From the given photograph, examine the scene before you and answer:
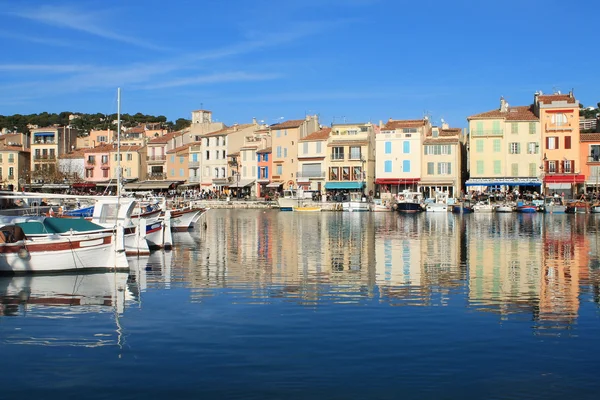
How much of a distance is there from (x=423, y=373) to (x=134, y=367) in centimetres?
485

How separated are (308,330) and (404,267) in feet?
38.7

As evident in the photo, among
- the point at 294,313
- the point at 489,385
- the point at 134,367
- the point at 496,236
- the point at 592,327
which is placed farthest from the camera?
the point at 496,236

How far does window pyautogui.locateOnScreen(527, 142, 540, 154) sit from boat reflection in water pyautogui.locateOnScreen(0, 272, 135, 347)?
6425 cm

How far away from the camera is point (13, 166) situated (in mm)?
102250

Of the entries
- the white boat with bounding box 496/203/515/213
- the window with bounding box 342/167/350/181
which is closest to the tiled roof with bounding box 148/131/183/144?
the window with bounding box 342/167/350/181

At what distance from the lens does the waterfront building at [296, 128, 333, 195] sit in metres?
89.5

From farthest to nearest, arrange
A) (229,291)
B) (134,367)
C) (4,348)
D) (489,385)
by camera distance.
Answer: (229,291) → (4,348) → (134,367) → (489,385)

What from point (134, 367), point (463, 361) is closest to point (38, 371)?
point (134, 367)

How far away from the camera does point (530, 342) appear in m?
14.2

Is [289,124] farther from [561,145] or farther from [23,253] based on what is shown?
[23,253]

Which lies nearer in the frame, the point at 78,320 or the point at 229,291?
the point at 78,320

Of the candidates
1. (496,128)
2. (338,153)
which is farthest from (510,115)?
(338,153)

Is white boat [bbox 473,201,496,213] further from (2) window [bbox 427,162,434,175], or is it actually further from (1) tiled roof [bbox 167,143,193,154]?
(1) tiled roof [bbox 167,143,193,154]

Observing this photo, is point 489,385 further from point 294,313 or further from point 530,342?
point 294,313
